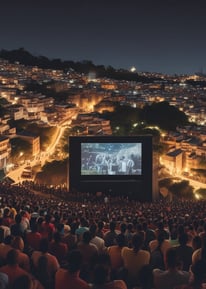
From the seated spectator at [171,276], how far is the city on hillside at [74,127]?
1992 centimetres

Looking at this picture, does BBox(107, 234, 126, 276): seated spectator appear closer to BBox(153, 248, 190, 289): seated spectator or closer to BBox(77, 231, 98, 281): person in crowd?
BBox(77, 231, 98, 281): person in crowd

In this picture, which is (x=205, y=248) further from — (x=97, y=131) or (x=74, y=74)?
(x=74, y=74)

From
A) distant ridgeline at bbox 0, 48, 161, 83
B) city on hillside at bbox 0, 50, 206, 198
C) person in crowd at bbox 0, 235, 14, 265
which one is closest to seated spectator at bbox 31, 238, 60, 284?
person in crowd at bbox 0, 235, 14, 265

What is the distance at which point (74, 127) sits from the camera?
45562 millimetres

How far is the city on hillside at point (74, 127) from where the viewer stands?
34250 mm

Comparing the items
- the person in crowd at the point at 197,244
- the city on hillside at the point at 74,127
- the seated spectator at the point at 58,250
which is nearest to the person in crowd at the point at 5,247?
the seated spectator at the point at 58,250

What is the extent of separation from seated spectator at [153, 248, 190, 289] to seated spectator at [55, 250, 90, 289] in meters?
0.72

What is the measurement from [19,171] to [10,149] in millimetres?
3250

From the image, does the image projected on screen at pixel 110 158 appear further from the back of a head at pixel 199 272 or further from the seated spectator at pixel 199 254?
the back of a head at pixel 199 272

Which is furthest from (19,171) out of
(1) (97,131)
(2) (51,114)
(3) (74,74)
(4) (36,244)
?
(3) (74,74)

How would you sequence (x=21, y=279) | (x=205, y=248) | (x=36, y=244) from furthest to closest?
(x=36, y=244), (x=205, y=248), (x=21, y=279)

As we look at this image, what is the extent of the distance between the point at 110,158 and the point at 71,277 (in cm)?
1732

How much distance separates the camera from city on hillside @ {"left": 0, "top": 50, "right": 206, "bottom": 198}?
3425 centimetres

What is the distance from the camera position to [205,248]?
5.18 m
